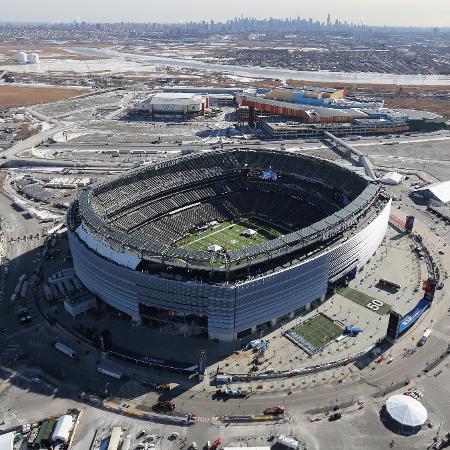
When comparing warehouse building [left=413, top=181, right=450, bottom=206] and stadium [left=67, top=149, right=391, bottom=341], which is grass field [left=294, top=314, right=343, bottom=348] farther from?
warehouse building [left=413, top=181, right=450, bottom=206]

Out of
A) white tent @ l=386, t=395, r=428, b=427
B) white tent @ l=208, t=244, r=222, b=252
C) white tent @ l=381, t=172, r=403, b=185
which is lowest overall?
white tent @ l=381, t=172, r=403, b=185

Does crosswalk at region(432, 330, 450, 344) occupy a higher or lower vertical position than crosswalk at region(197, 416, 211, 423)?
higher

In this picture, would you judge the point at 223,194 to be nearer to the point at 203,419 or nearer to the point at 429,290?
the point at 429,290

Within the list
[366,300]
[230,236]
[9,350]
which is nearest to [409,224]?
[366,300]

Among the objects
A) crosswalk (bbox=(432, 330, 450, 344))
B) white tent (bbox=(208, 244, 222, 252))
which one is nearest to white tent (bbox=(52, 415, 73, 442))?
white tent (bbox=(208, 244, 222, 252))

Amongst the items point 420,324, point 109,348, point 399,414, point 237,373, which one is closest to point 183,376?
point 237,373

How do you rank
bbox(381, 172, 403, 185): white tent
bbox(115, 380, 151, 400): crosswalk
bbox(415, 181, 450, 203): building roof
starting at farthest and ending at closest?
bbox(381, 172, 403, 185): white tent < bbox(415, 181, 450, 203): building roof < bbox(115, 380, 151, 400): crosswalk

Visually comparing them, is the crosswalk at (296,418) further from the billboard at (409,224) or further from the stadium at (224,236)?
the billboard at (409,224)

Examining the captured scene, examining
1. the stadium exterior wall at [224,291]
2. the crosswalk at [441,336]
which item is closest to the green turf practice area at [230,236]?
the stadium exterior wall at [224,291]
